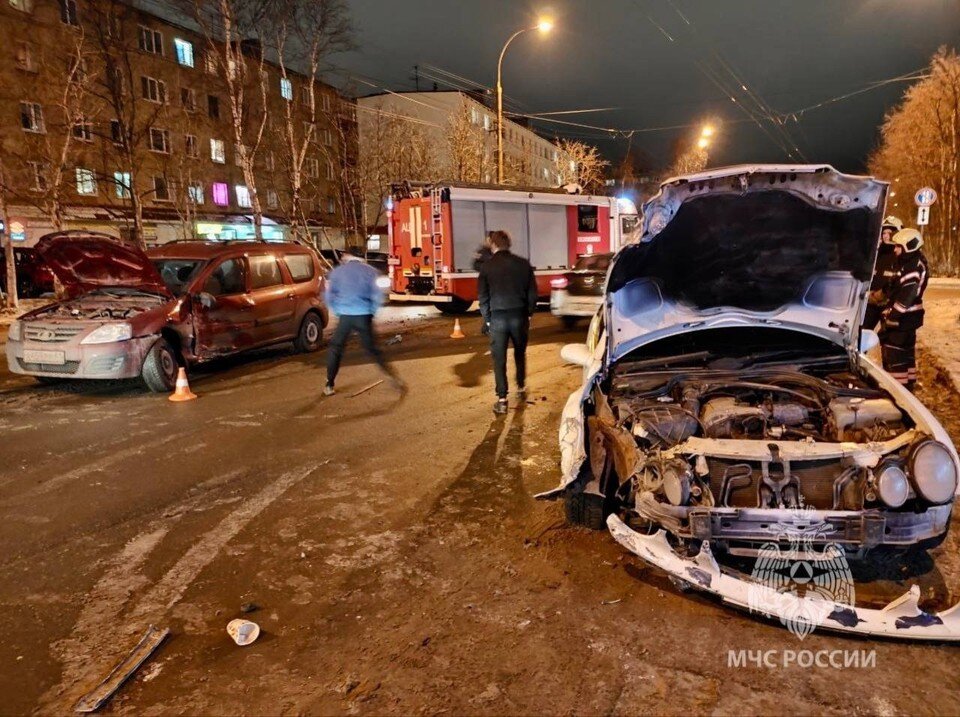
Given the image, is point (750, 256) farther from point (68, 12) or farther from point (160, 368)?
point (68, 12)

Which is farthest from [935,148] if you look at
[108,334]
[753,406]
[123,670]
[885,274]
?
[123,670]

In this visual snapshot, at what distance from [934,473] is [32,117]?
3452cm

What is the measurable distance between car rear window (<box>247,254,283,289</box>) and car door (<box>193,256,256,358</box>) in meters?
0.17

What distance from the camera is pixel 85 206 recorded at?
95.6ft

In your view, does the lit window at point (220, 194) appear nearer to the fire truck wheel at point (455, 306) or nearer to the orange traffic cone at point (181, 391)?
the fire truck wheel at point (455, 306)

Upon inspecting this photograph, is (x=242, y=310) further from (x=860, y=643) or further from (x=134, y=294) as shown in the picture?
(x=860, y=643)

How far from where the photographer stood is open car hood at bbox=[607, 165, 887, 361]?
151 inches

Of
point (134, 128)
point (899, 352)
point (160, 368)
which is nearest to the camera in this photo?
point (899, 352)

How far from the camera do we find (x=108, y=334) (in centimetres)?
777

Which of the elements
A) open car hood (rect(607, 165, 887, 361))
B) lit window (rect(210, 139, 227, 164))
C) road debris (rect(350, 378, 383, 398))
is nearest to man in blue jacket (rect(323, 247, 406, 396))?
road debris (rect(350, 378, 383, 398))

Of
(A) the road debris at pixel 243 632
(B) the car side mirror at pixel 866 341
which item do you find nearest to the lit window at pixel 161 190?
(A) the road debris at pixel 243 632

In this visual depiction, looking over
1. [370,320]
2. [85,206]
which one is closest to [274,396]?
[370,320]

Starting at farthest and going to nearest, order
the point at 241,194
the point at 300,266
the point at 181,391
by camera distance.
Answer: the point at 241,194, the point at 300,266, the point at 181,391

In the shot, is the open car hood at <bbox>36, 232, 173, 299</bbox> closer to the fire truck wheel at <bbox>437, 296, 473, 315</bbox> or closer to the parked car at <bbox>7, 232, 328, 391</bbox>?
the parked car at <bbox>7, 232, 328, 391</bbox>
